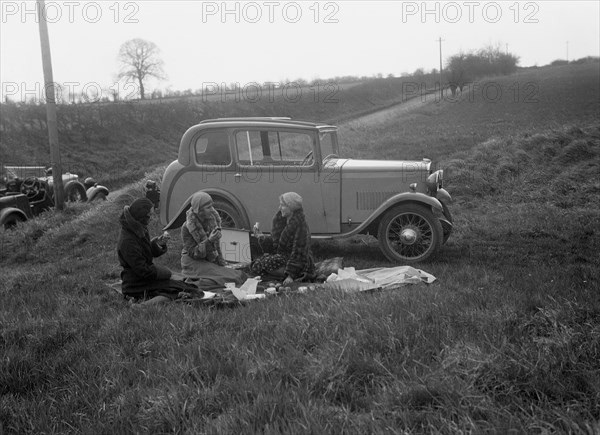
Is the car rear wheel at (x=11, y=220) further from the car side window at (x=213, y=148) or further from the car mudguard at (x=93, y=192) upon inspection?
the car side window at (x=213, y=148)

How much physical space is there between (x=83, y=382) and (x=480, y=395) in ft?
9.17

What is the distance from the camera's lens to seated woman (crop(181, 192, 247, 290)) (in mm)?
6980

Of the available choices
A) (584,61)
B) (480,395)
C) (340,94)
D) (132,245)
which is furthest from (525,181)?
(584,61)

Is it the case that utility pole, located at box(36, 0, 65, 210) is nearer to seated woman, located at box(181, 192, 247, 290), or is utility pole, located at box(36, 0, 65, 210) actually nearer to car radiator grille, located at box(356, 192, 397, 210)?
seated woman, located at box(181, 192, 247, 290)

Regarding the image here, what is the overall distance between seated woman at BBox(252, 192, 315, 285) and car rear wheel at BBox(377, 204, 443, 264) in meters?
1.34

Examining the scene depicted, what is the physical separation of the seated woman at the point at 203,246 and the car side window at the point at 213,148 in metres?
1.25

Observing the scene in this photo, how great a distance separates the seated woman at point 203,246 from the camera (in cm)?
698

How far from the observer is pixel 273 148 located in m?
8.25

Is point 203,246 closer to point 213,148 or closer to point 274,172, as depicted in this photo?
point 274,172

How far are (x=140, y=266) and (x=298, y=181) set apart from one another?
285 cm

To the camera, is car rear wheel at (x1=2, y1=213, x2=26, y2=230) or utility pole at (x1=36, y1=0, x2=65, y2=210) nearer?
car rear wheel at (x1=2, y1=213, x2=26, y2=230)

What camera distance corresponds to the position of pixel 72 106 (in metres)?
30.9

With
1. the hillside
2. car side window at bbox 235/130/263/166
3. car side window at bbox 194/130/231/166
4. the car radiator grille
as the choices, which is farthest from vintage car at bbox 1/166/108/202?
the car radiator grille

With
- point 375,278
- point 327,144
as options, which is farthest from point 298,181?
point 375,278
